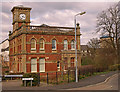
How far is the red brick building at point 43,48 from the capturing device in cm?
3025

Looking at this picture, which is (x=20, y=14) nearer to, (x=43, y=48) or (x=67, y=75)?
(x=43, y=48)

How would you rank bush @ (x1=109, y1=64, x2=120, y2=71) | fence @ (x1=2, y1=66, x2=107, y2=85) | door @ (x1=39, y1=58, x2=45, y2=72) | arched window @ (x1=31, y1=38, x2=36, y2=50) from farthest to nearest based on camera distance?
1. bush @ (x1=109, y1=64, x2=120, y2=71)
2. door @ (x1=39, y1=58, x2=45, y2=72)
3. arched window @ (x1=31, y1=38, x2=36, y2=50)
4. fence @ (x1=2, y1=66, x2=107, y2=85)

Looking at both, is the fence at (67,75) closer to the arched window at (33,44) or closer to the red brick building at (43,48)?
the red brick building at (43,48)

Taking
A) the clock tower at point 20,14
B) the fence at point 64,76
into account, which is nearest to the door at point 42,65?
the fence at point 64,76

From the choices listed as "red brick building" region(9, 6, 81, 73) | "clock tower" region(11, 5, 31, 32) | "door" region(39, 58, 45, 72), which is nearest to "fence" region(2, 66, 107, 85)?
"door" region(39, 58, 45, 72)

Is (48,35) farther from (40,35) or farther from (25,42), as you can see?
(25,42)

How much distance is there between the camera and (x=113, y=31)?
135 ft

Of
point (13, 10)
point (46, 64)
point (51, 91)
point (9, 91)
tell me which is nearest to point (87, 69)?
point (46, 64)

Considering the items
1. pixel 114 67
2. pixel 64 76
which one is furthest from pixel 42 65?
pixel 114 67

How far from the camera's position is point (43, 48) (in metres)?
31.7

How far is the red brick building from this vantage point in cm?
3025

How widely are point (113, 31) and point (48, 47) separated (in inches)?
668

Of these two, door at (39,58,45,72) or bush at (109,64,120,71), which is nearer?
door at (39,58,45,72)

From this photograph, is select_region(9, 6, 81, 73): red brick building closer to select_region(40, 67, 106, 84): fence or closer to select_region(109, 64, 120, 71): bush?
select_region(40, 67, 106, 84): fence
